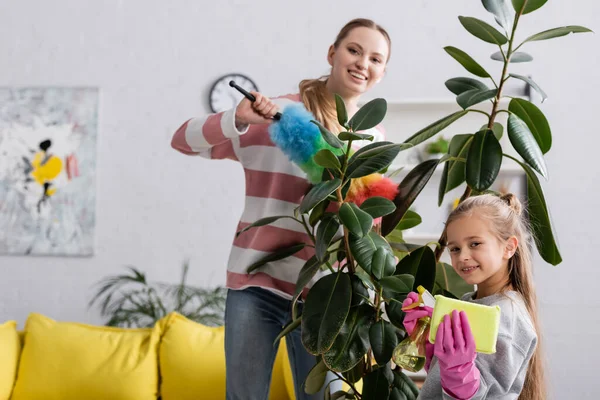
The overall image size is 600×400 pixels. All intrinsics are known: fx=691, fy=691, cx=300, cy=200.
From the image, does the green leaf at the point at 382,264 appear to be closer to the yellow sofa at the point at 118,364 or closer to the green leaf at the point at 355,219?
the green leaf at the point at 355,219

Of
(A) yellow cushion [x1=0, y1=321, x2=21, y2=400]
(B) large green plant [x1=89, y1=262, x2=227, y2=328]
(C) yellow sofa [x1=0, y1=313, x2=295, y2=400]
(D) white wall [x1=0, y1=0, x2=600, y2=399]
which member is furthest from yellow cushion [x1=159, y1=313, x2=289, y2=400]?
(D) white wall [x1=0, y1=0, x2=600, y2=399]

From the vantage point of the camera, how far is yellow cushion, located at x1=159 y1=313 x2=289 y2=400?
9.41ft

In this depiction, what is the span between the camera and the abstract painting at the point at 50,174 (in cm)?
397

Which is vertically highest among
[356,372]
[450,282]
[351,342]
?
[450,282]

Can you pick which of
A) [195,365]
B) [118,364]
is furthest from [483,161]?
[118,364]

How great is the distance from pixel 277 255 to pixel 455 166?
599 millimetres

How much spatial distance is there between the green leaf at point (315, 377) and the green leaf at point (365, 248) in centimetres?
31

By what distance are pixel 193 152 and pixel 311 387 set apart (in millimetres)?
684

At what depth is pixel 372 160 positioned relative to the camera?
1542 millimetres

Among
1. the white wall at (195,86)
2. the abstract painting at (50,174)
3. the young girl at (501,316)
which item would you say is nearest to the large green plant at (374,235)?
the young girl at (501,316)

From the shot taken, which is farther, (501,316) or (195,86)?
(195,86)

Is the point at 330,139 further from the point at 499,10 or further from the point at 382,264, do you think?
the point at 499,10

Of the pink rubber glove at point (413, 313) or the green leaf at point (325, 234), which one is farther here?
the green leaf at point (325, 234)

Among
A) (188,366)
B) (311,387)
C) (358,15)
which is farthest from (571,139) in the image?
(311,387)
